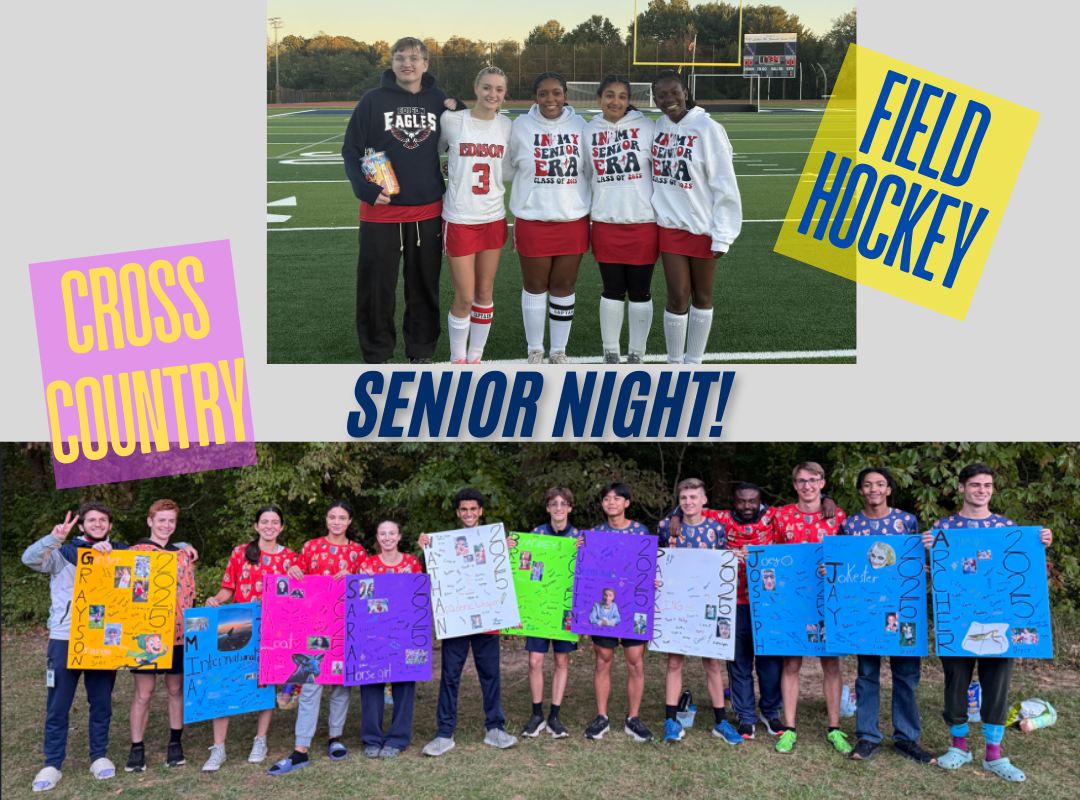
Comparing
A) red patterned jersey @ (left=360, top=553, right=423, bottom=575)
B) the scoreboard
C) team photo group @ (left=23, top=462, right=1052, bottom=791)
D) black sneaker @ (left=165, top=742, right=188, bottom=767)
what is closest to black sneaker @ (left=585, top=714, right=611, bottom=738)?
team photo group @ (left=23, top=462, right=1052, bottom=791)

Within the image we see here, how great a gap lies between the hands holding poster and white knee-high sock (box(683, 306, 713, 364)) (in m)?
1.73

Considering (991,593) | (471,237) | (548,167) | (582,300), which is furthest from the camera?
(582,300)

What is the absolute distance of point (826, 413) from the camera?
23.1 feet

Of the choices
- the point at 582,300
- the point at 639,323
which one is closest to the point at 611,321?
the point at 639,323

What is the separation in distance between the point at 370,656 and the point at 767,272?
7545 millimetres

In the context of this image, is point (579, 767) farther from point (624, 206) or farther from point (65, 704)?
point (624, 206)

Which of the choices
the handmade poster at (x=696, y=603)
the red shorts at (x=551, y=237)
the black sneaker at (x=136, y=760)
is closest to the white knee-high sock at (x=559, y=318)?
the red shorts at (x=551, y=237)

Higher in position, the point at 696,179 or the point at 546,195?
the point at 696,179

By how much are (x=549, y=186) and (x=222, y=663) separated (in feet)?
12.0

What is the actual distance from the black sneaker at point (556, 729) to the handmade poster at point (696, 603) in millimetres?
760

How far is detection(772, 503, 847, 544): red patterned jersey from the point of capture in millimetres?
5977

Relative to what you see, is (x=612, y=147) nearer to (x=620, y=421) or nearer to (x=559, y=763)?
(x=620, y=421)

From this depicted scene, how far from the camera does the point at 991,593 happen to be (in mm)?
5496

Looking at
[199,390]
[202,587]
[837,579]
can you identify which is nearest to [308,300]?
[202,587]
